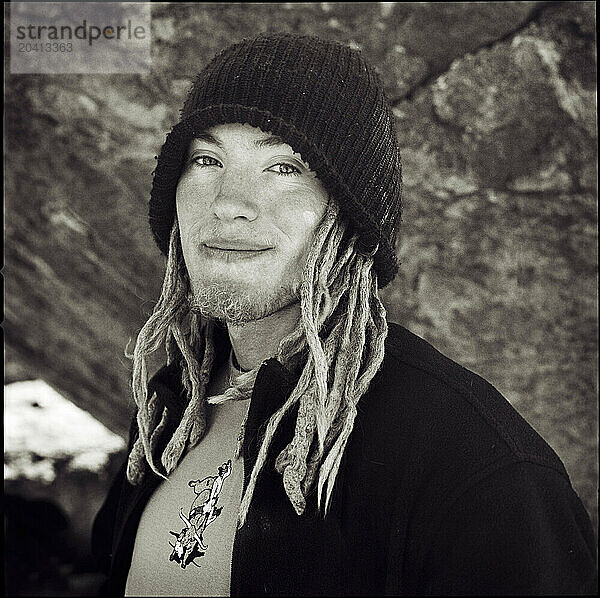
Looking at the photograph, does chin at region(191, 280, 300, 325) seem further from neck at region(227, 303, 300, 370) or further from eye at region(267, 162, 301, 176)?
eye at region(267, 162, 301, 176)

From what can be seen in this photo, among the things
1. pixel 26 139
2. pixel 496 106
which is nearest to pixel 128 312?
pixel 26 139

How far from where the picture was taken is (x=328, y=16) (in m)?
2.35

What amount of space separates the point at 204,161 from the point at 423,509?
2.46 ft

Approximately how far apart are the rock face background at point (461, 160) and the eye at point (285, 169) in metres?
0.98

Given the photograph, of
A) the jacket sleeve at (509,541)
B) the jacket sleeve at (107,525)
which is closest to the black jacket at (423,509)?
the jacket sleeve at (509,541)

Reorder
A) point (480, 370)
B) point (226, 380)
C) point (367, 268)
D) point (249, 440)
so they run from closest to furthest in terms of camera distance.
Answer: point (249, 440)
point (367, 268)
point (226, 380)
point (480, 370)

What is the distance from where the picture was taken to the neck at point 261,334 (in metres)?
1.53

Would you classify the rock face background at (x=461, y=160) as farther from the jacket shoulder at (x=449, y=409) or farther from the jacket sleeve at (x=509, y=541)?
the jacket sleeve at (x=509, y=541)

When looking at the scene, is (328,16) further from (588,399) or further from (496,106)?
(588,399)

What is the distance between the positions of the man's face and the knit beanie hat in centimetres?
4

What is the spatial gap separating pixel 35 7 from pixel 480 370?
1734 mm

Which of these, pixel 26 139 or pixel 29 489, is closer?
pixel 26 139

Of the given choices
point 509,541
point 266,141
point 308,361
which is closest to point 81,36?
point 266,141

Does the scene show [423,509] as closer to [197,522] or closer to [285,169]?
[197,522]
